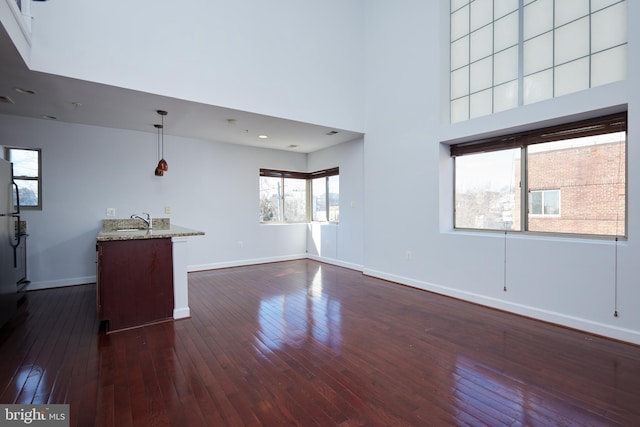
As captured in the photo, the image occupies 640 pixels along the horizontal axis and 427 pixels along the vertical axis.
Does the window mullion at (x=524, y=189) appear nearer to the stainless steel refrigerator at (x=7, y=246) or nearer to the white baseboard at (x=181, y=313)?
the white baseboard at (x=181, y=313)

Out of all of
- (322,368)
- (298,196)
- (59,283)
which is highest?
(298,196)

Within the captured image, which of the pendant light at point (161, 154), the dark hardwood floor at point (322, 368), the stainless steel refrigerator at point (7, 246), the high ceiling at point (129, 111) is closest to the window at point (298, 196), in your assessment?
the high ceiling at point (129, 111)

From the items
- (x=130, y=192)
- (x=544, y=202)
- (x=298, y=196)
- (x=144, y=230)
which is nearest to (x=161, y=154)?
(x=130, y=192)

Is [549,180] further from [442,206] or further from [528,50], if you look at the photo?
[528,50]

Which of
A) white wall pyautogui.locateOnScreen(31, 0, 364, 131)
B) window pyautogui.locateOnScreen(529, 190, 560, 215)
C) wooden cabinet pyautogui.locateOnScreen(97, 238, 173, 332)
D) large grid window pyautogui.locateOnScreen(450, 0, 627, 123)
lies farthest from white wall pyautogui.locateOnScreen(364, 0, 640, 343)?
wooden cabinet pyautogui.locateOnScreen(97, 238, 173, 332)

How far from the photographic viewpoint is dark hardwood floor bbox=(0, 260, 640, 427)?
1.80 meters

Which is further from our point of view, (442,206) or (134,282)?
(442,206)

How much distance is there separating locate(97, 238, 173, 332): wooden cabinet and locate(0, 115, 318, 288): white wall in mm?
2290

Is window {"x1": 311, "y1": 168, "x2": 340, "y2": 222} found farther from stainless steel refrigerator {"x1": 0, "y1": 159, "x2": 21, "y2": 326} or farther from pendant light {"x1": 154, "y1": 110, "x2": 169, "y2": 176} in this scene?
stainless steel refrigerator {"x1": 0, "y1": 159, "x2": 21, "y2": 326}

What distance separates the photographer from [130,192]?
16.6 ft

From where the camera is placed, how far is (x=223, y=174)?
595 centimetres

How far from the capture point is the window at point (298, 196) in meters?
6.52

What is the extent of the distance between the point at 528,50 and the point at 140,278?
16.3 feet

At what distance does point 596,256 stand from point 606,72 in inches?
69.6
